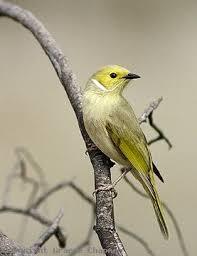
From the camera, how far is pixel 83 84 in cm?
489

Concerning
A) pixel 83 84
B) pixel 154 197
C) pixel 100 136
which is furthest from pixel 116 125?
pixel 83 84

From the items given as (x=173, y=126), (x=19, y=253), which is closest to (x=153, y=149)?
(x=173, y=126)

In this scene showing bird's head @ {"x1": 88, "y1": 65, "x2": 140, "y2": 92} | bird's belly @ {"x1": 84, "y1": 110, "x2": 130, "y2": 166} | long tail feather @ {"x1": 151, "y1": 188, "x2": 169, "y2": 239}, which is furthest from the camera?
bird's head @ {"x1": 88, "y1": 65, "x2": 140, "y2": 92}

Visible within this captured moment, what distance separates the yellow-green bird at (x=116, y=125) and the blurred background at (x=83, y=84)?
5.17 feet

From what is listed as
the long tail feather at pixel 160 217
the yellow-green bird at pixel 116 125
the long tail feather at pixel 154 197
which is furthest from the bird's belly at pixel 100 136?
the long tail feather at pixel 160 217

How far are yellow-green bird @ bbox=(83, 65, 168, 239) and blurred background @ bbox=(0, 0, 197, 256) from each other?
1.58 meters

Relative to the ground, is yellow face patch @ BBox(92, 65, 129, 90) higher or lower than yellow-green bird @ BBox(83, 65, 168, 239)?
higher

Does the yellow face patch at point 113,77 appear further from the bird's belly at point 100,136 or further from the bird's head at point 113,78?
the bird's belly at point 100,136

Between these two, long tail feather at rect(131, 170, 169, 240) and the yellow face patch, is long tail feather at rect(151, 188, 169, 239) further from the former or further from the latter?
the yellow face patch

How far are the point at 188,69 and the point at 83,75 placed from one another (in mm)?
819

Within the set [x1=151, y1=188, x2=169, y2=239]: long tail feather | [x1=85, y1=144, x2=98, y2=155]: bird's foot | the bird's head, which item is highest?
the bird's head

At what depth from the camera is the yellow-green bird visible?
6.92 ft

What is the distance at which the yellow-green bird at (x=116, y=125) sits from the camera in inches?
83.0

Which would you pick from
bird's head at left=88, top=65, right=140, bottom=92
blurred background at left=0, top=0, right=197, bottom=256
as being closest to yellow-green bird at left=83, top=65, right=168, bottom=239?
bird's head at left=88, top=65, right=140, bottom=92
